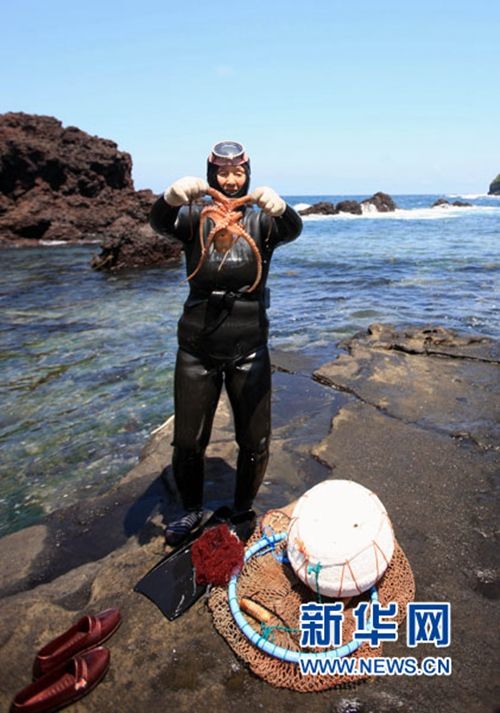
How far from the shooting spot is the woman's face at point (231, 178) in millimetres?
3244

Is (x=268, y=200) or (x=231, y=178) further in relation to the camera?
(x=231, y=178)

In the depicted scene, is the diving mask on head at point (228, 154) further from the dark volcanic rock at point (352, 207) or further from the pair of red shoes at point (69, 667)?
the dark volcanic rock at point (352, 207)

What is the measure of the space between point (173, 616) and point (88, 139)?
49.8 m

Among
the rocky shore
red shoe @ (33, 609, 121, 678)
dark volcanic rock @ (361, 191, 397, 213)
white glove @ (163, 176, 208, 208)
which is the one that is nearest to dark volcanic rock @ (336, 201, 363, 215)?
dark volcanic rock @ (361, 191, 397, 213)

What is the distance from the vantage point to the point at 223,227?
3.14m

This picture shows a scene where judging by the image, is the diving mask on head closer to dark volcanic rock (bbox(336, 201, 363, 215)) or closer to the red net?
the red net

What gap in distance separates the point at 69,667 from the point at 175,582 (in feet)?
2.67

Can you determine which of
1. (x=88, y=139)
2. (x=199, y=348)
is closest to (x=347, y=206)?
(x=88, y=139)

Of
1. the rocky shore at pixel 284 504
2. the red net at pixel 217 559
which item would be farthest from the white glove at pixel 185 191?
the rocky shore at pixel 284 504

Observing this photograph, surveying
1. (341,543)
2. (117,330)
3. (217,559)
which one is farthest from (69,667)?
(117,330)

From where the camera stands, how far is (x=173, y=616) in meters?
3.01

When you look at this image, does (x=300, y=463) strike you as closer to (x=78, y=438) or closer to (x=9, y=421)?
(x=78, y=438)

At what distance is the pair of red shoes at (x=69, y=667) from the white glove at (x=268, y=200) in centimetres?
259

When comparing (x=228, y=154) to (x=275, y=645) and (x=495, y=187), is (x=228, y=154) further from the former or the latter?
(x=495, y=187)
